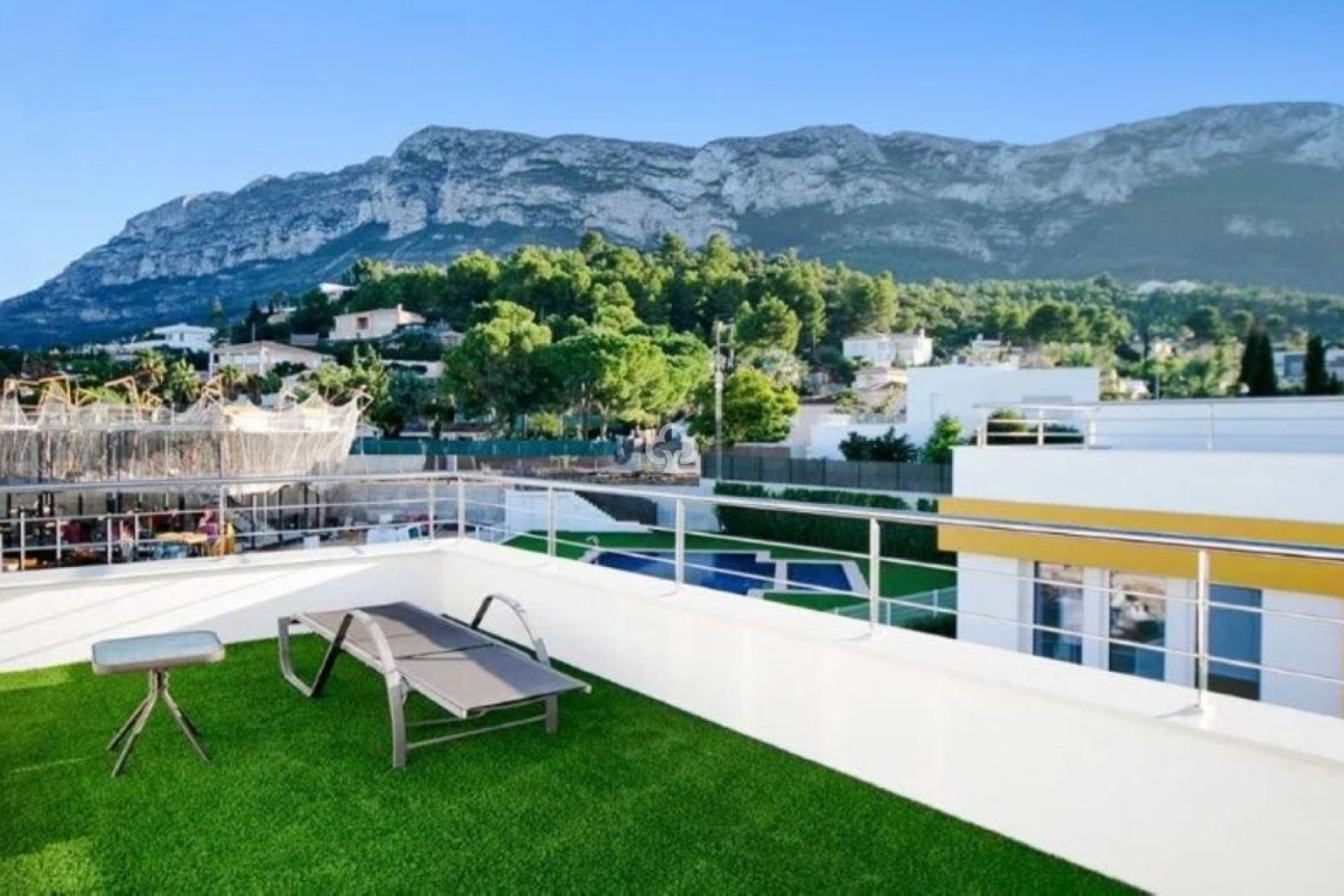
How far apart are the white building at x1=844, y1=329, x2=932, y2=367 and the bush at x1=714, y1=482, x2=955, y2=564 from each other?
4113 cm

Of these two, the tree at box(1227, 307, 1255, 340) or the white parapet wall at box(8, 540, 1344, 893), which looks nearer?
the white parapet wall at box(8, 540, 1344, 893)

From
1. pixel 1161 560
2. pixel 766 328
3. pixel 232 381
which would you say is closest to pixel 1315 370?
pixel 1161 560

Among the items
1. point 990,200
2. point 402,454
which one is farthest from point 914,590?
point 990,200

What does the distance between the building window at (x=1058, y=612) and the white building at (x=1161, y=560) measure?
16 mm

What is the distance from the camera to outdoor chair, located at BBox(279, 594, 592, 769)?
3.66 metres

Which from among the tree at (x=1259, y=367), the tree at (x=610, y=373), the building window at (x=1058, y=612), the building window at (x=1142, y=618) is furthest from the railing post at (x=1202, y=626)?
the tree at (x=610, y=373)

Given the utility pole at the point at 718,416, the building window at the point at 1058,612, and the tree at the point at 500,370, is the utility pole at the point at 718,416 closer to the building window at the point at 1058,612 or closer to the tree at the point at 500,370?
the tree at the point at 500,370

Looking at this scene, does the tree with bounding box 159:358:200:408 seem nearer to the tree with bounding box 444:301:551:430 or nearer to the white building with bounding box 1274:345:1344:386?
the tree with bounding box 444:301:551:430

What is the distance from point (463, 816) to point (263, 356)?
235ft

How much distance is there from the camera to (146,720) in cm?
375

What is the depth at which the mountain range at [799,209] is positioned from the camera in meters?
79.5

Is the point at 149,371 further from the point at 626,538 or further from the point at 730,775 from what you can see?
the point at 730,775

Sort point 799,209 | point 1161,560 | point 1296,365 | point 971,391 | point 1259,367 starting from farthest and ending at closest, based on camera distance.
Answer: point 799,209 → point 1296,365 → point 971,391 → point 1259,367 → point 1161,560

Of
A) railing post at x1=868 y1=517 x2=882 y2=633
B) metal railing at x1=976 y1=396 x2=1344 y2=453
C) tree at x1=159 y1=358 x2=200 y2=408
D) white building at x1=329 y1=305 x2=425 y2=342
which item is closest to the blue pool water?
metal railing at x1=976 y1=396 x2=1344 y2=453
